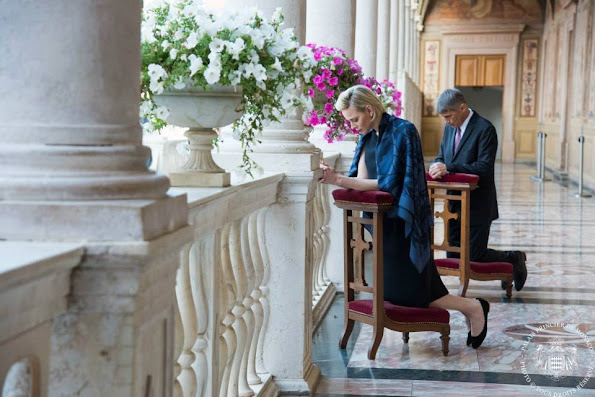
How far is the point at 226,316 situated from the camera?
3.23m

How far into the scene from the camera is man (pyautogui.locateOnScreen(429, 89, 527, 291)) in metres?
5.57

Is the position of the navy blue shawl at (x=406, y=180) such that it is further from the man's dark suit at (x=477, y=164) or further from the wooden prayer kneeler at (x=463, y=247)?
the man's dark suit at (x=477, y=164)

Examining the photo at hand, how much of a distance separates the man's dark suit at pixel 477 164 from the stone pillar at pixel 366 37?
2220 millimetres

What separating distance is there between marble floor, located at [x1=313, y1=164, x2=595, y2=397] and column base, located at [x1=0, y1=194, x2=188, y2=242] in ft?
8.04

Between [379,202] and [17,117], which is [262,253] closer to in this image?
[379,202]

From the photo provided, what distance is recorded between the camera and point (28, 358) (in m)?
1.56

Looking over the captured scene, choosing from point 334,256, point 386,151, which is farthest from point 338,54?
point 334,256

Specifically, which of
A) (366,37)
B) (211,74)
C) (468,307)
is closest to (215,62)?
(211,74)

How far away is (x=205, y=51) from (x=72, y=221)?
4.13 feet

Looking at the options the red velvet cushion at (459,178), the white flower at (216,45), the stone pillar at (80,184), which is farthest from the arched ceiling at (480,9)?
the stone pillar at (80,184)

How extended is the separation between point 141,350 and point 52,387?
189 millimetres

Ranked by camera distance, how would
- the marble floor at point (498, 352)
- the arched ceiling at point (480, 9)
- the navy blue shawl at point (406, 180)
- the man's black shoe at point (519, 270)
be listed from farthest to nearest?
the arched ceiling at point (480, 9)
the man's black shoe at point (519, 270)
the navy blue shawl at point (406, 180)
the marble floor at point (498, 352)

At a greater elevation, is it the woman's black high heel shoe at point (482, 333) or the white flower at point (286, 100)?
the white flower at point (286, 100)

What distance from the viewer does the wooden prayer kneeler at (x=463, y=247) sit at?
5.43 m
